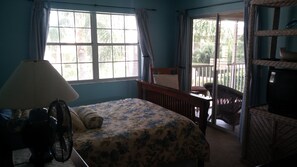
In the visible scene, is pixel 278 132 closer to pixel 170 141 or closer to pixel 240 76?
pixel 170 141

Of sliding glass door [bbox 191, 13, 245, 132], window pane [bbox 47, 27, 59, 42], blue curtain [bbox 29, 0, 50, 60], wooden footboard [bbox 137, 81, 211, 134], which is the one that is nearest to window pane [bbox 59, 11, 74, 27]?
window pane [bbox 47, 27, 59, 42]

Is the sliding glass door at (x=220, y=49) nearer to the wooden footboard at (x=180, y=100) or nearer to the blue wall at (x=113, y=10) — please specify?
the blue wall at (x=113, y=10)

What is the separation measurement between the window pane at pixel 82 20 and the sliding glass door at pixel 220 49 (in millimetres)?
1906

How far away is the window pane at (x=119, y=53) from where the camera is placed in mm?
4262

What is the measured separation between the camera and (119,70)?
14.3 ft

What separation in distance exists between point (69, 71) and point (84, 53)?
398 mm

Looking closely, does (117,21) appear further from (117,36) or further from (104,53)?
(104,53)

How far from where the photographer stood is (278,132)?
229cm

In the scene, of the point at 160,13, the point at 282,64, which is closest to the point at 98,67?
the point at 160,13

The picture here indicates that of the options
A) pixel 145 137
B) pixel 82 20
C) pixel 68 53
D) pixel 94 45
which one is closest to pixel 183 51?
pixel 94 45

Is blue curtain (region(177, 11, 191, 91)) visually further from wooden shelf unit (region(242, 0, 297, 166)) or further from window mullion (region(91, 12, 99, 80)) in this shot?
wooden shelf unit (region(242, 0, 297, 166))

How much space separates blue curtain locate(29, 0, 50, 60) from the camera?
3381 millimetres

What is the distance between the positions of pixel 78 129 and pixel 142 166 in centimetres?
68

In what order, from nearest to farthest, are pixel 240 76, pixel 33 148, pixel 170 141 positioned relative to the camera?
1. pixel 33 148
2. pixel 170 141
3. pixel 240 76
